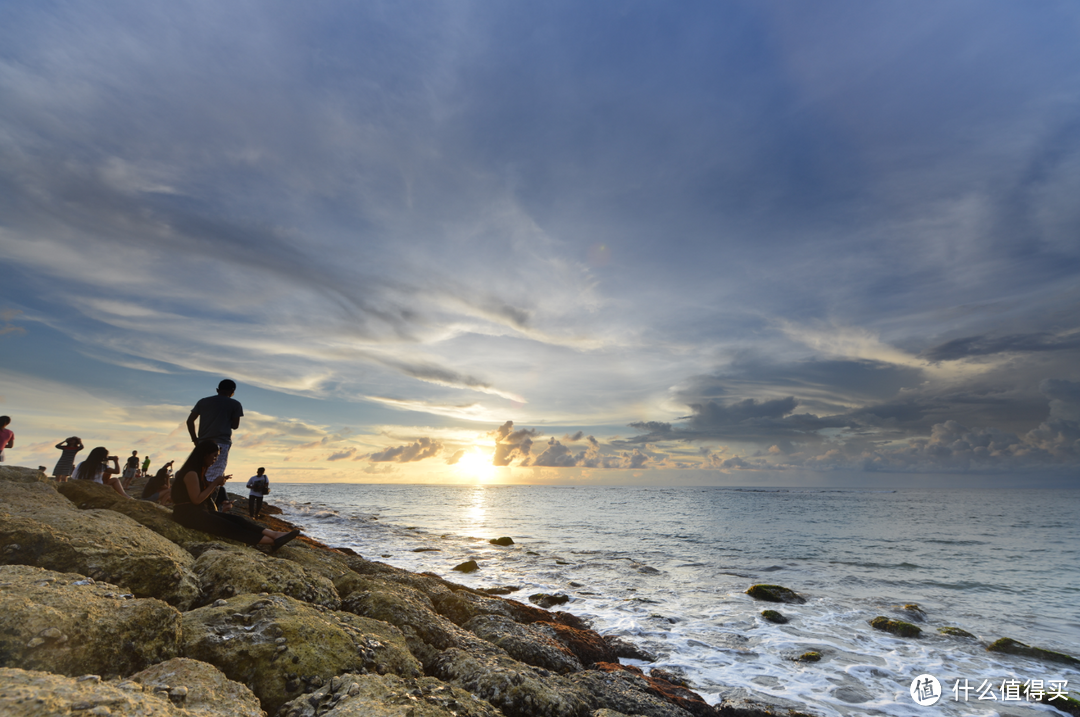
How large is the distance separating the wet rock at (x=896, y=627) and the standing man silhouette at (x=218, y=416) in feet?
65.0

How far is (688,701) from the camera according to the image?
841 cm

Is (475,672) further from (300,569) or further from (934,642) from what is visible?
(934,642)

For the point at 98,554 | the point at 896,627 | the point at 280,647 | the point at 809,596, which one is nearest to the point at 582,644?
the point at 280,647

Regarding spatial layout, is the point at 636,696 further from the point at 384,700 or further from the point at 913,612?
the point at 913,612

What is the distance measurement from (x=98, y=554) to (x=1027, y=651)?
847 inches

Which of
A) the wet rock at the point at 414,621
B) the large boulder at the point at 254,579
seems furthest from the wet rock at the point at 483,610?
the large boulder at the point at 254,579

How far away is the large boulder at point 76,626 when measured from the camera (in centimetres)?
364

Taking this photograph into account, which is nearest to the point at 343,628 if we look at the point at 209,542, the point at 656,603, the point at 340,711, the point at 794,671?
the point at 340,711

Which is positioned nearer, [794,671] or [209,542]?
[209,542]

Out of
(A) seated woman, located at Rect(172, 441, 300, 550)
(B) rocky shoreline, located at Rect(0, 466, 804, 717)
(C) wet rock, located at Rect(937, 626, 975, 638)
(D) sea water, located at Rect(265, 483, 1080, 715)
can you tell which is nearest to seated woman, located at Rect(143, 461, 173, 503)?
(D) sea water, located at Rect(265, 483, 1080, 715)

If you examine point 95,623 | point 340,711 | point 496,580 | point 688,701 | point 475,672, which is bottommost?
point 496,580

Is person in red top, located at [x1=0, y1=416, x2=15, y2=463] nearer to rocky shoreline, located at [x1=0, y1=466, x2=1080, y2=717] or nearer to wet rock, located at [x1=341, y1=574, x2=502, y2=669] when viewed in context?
rocky shoreline, located at [x1=0, y1=466, x2=1080, y2=717]

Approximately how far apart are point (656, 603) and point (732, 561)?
12646mm

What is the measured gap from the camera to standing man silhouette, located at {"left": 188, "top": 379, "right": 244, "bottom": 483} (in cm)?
960
